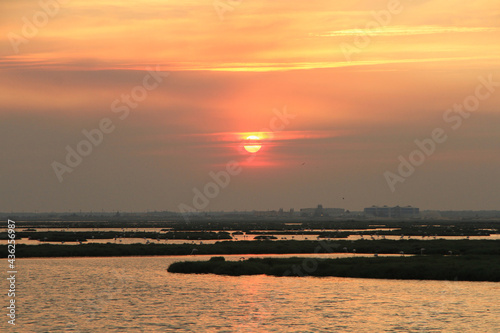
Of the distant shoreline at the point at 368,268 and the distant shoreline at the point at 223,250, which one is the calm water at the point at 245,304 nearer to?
the distant shoreline at the point at 368,268

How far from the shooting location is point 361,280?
55750 millimetres

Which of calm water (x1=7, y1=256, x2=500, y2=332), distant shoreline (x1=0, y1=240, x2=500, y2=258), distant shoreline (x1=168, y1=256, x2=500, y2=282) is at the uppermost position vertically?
distant shoreline (x1=0, y1=240, x2=500, y2=258)

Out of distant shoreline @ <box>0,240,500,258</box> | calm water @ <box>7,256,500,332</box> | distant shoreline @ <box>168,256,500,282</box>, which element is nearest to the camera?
calm water @ <box>7,256,500,332</box>

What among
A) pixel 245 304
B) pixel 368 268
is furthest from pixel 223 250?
pixel 245 304

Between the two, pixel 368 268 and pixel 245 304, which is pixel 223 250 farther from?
pixel 245 304

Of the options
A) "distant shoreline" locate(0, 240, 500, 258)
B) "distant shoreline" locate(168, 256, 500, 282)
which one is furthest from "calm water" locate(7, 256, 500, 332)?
"distant shoreline" locate(0, 240, 500, 258)

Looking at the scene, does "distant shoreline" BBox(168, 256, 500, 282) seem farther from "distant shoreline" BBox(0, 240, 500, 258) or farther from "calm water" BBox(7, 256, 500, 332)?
"distant shoreline" BBox(0, 240, 500, 258)

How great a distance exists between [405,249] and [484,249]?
10141mm

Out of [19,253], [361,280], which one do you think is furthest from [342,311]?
[19,253]

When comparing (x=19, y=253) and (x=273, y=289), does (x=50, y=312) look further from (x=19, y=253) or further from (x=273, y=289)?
(x=19, y=253)

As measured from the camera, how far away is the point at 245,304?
43.5 m

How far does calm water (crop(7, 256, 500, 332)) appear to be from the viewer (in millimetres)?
36438

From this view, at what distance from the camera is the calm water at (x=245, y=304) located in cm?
3644

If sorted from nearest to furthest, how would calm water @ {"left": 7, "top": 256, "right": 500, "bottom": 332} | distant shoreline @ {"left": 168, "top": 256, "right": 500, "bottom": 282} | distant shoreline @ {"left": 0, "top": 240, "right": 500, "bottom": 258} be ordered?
calm water @ {"left": 7, "top": 256, "right": 500, "bottom": 332}, distant shoreline @ {"left": 168, "top": 256, "right": 500, "bottom": 282}, distant shoreline @ {"left": 0, "top": 240, "right": 500, "bottom": 258}
